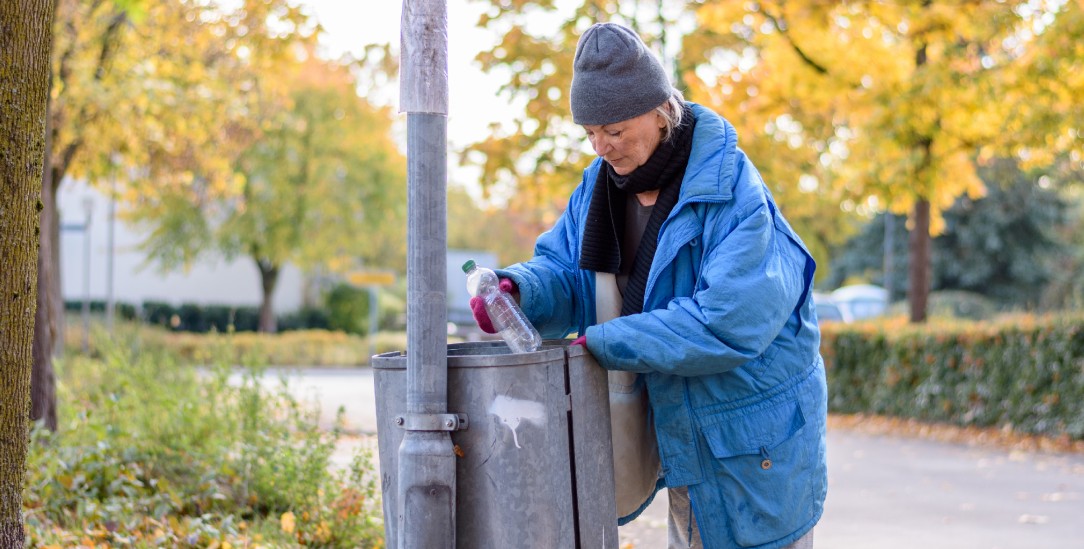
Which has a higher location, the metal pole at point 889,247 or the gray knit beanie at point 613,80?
the metal pole at point 889,247

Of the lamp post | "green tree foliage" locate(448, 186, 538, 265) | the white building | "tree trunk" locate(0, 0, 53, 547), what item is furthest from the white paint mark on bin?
"green tree foliage" locate(448, 186, 538, 265)

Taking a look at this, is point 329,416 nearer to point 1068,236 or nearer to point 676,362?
point 676,362

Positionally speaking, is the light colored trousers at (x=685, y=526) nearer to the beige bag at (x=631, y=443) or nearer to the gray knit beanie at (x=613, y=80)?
the beige bag at (x=631, y=443)

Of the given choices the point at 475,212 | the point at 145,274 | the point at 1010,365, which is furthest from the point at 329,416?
the point at 475,212

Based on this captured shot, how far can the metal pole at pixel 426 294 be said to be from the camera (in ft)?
7.91

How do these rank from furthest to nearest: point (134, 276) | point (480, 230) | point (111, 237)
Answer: point (480, 230), point (134, 276), point (111, 237)

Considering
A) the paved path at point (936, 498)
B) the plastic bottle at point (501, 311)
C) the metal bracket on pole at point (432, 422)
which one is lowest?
the paved path at point (936, 498)

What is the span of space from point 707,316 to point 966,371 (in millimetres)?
10202

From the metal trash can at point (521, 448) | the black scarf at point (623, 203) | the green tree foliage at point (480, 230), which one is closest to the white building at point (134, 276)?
the green tree foliage at point (480, 230)

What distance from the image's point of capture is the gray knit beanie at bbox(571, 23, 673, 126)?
2.67 metres

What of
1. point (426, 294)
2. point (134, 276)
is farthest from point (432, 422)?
point (134, 276)

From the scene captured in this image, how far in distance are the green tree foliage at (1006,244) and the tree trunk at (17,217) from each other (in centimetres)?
3365

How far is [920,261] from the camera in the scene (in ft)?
49.2

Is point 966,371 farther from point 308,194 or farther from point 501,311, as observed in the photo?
point 308,194
